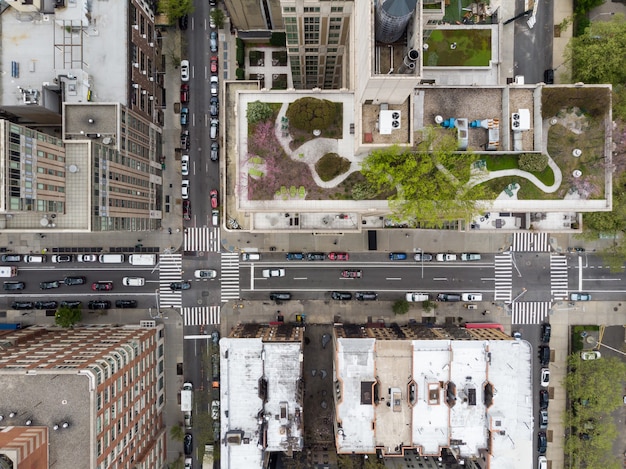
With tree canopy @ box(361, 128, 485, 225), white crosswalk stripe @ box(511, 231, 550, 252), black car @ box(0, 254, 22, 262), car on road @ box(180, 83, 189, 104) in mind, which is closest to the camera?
tree canopy @ box(361, 128, 485, 225)

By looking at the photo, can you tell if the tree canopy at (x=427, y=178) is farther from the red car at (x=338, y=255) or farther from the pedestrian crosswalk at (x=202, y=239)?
the pedestrian crosswalk at (x=202, y=239)

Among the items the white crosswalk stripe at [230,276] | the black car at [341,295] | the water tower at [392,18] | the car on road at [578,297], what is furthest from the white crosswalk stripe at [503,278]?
the white crosswalk stripe at [230,276]

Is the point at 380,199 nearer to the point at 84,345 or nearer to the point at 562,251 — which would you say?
the point at 562,251

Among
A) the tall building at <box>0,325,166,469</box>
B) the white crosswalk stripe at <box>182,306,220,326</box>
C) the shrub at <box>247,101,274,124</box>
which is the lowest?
the tall building at <box>0,325,166,469</box>

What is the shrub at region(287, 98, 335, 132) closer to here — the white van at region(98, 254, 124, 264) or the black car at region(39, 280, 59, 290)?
the white van at region(98, 254, 124, 264)

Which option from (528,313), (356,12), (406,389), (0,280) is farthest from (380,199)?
(0,280)

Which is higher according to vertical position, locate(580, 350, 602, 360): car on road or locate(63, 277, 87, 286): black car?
locate(63, 277, 87, 286): black car

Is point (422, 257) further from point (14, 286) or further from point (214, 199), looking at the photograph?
point (14, 286)

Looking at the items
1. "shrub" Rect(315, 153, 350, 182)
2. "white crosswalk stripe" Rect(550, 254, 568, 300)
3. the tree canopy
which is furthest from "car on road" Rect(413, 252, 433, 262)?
"shrub" Rect(315, 153, 350, 182)
